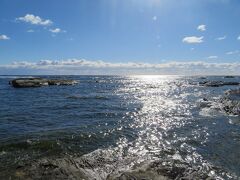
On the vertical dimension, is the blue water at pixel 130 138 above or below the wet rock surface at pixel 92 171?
below

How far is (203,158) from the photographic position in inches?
639

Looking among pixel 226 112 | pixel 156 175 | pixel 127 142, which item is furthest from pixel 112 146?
pixel 226 112

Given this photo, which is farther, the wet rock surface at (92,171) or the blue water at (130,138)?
the blue water at (130,138)

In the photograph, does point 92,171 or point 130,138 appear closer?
point 92,171

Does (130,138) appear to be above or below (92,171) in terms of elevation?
below

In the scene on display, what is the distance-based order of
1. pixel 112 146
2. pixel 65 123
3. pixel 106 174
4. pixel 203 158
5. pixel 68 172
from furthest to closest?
pixel 65 123 → pixel 112 146 → pixel 203 158 → pixel 106 174 → pixel 68 172

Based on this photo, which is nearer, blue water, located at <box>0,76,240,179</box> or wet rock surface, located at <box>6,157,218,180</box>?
wet rock surface, located at <box>6,157,218,180</box>

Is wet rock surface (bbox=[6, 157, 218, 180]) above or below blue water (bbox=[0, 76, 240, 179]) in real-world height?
above

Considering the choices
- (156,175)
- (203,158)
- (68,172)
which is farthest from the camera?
(203,158)

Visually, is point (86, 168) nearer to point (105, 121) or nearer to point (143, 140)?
point (143, 140)

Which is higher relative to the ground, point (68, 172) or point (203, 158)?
point (68, 172)

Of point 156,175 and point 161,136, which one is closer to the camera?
point 156,175

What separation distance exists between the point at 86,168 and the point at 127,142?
23.2ft

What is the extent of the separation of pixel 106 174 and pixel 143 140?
8.01 m
